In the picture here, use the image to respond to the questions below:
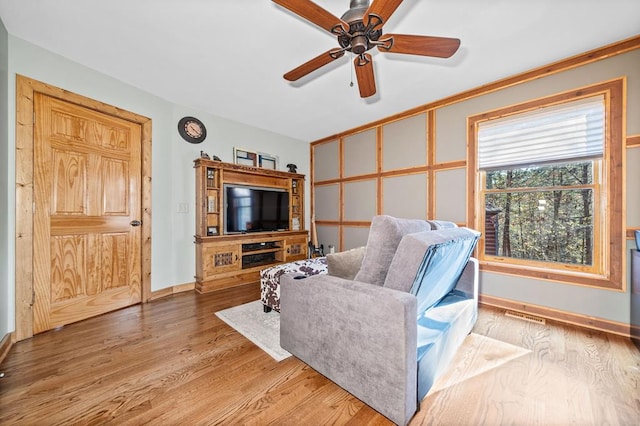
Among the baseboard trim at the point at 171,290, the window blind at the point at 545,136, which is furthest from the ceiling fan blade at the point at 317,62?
the baseboard trim at the point at 171,290

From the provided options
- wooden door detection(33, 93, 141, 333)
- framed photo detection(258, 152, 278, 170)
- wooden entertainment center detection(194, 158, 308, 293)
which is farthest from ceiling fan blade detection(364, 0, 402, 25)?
framed photo detection(258, 152, 278, 170)

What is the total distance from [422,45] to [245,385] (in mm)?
2542

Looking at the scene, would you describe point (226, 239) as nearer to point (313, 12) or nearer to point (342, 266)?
point (342, 266)

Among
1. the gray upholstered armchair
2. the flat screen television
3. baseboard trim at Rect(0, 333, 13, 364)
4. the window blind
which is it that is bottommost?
baseboard trim at Rect(0, 333, 13, 364)

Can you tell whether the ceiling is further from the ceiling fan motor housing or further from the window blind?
the window blind

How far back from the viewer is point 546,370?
1663 mm

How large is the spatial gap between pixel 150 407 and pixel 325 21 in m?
2.48

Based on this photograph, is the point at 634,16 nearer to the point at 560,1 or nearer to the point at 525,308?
the point at 560,1

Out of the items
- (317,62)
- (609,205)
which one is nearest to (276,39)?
(317,62)

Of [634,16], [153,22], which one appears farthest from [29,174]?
[634,16]

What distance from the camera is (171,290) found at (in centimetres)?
323

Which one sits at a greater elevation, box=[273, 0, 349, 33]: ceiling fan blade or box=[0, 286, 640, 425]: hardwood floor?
box=[273, 0, 349, 33]: ceiling fan blade

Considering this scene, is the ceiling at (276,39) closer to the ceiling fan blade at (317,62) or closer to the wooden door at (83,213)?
the ceiling fan blade at (317,62)

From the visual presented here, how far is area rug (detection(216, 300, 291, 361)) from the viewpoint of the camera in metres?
1.92
